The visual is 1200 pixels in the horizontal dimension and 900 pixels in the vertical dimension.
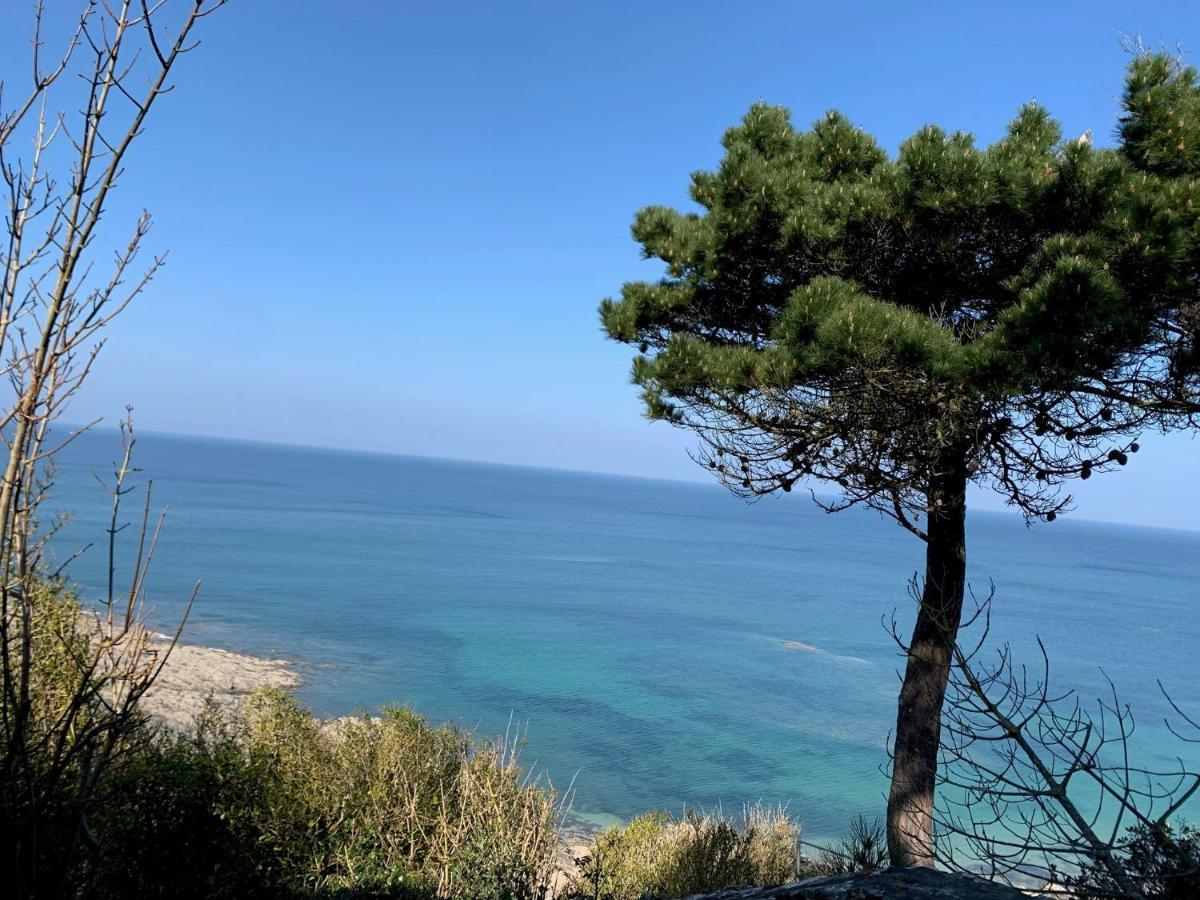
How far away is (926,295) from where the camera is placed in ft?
23.6

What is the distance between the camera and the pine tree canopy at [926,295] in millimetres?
5605

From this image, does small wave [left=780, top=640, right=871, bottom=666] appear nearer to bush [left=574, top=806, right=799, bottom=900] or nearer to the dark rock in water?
bush [left=574, top=806, right=799, bottom=900]

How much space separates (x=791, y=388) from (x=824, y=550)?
314 feet

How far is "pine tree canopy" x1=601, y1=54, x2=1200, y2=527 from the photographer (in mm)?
5605

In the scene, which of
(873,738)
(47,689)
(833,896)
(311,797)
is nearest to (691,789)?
(873,738)

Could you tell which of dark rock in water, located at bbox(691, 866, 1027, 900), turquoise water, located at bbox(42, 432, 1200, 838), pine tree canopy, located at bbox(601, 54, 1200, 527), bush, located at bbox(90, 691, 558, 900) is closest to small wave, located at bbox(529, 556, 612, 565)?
turquoise water, located at bbox(42, 432, 1200, 838)

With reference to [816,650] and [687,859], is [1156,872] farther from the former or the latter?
[816,650]

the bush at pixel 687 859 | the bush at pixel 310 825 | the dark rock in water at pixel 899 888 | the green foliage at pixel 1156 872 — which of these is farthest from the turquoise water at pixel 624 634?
the green foliage at pixel 1156 872

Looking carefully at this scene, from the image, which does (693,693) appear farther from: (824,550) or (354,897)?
(824,550)

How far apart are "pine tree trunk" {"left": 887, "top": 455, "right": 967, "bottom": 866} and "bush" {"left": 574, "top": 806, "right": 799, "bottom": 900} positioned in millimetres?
2612

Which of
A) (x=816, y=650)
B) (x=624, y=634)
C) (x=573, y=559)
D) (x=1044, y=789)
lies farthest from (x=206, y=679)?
(x=573, y=559)

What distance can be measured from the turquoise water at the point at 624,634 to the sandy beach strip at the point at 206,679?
1405mm

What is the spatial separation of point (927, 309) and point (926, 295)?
12 centimetres

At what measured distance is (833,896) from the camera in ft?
12.6
